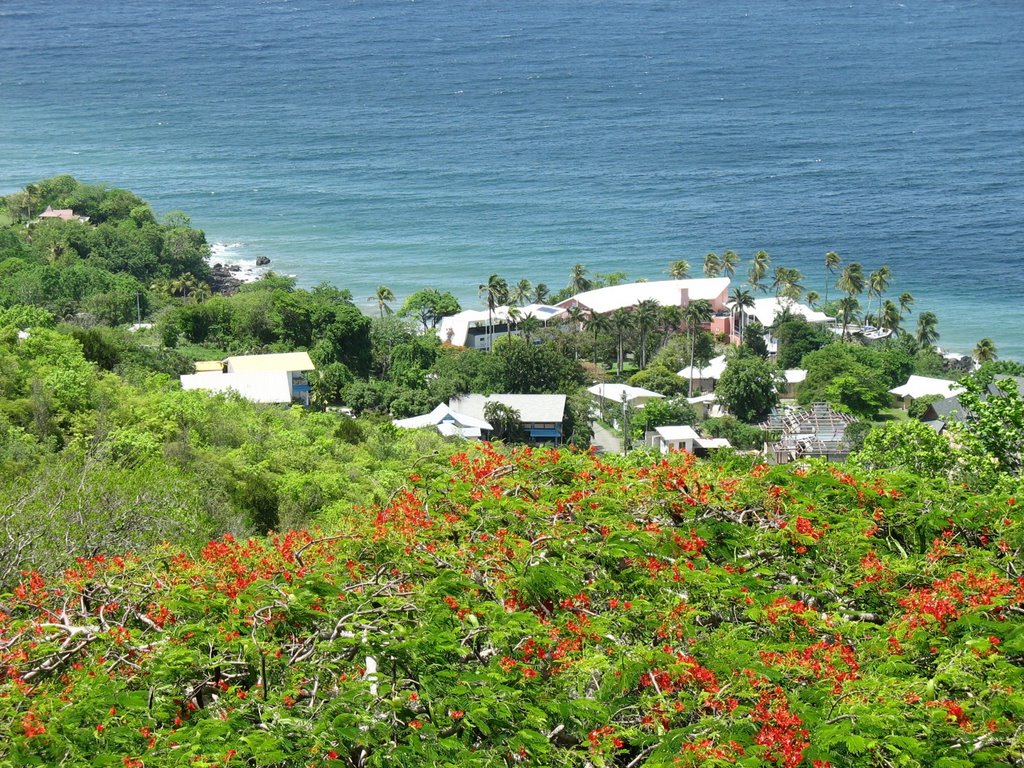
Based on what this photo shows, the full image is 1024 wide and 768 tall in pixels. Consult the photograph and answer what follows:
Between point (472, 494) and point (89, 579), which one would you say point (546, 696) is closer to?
point (472, 494)

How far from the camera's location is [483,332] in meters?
66.8

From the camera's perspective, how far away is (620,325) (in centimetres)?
6400

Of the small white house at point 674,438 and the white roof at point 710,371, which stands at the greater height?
the white roof at point 710,371

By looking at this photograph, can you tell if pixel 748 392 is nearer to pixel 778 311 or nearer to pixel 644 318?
pixel 644 318

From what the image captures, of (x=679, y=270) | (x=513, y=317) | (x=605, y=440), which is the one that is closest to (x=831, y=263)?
(x=679, y=270)

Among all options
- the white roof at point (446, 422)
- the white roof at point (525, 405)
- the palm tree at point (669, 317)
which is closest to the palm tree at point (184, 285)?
the white roof at point (525, 405)

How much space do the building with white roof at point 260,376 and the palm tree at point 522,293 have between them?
710 inches

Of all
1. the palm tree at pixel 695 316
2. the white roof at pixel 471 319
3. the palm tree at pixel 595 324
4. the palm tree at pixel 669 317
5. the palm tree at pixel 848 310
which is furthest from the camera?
the white roof at pixel 471 319

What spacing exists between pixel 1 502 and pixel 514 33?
165850 mm

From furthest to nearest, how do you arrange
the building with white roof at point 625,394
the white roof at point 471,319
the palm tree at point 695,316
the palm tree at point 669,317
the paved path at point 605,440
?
the white roof at point 471,319
the palm tree at point 669,317
the palm tree at point 695,316
the building with white roof at point 625,394
the paved path at point 605,440

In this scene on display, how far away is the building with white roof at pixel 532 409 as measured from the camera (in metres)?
53.8

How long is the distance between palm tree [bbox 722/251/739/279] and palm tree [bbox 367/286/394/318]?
820 inches

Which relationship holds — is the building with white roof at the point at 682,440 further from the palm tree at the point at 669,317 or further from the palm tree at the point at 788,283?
the palm tree at the point at 788,283

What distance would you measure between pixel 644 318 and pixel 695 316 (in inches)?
105
